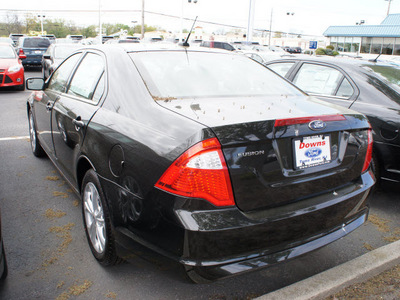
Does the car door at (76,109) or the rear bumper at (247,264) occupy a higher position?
the car door at (76,109)

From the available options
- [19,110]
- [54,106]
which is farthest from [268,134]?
[19,110]

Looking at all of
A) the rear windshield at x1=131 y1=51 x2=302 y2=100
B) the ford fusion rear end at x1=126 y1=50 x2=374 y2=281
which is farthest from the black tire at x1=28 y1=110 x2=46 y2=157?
the ford fusion rear end at x1=126 y1=50 x2=374 y2=281

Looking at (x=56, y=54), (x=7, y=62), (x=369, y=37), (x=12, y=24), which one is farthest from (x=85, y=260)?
(x=12, y=24)

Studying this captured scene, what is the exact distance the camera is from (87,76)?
329 centimetres

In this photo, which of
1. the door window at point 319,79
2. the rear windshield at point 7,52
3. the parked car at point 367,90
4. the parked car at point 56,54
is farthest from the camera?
the parked car at point 56,54

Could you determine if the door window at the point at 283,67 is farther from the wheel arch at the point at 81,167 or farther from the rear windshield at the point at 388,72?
the wheel arch at the point at 81,167

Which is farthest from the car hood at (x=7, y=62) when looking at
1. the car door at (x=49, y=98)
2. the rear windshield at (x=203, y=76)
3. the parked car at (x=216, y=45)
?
the parked car at (x=216, y=45)

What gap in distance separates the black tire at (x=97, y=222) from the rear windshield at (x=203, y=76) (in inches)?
32.3

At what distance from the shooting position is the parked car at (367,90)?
3.77 metres

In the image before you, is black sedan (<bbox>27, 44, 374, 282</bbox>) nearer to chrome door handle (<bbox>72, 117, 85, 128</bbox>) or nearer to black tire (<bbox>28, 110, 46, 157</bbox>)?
chrome door handle (<bbox>72, 117, 85, 128</bbox>)

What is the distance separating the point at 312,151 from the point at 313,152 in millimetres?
13

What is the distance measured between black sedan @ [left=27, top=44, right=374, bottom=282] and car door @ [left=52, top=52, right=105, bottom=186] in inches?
1.1

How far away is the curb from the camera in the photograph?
92.6 inches

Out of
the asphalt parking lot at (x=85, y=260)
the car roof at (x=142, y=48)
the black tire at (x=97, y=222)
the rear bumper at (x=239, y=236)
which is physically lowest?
the asphalt parking lot at (x=85, y=260)
